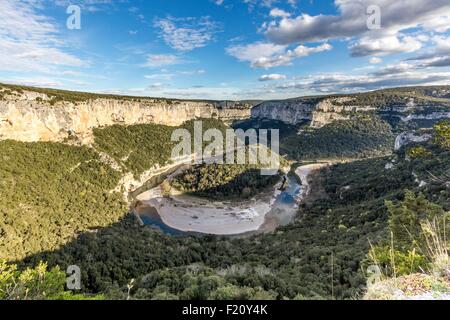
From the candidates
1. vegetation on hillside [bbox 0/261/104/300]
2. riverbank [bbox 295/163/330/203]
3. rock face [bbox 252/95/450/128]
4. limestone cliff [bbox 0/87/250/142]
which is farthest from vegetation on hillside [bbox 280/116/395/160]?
vegetation on hillside [bbox 0/261/104/300]

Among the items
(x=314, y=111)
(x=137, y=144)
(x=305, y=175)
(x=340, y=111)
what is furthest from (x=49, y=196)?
(x=340, y=111)

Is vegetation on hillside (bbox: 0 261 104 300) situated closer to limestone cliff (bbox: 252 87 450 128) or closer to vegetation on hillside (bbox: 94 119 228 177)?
vegetation on hillside (bbox: 94 119 228 177)

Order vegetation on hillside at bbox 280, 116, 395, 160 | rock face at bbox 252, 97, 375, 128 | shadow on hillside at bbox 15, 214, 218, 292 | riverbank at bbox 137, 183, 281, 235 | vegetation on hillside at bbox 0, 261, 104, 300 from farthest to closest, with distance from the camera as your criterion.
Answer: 1. rock face at bbox 252, 97, 375, 128
2. vegetation on hillside at bbox 280, 116, 395, 160
3. riverbank at bbox 137, 183, 281, 235
4. shadow on hillside at bbox 15, 214, 218, 292
5. vegetation on hillside at bbox 0, 261, 104, 300

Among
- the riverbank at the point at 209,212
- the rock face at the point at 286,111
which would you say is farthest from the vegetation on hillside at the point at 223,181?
the rock face at the point at 286,111

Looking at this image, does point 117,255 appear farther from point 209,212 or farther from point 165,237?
point 209,212

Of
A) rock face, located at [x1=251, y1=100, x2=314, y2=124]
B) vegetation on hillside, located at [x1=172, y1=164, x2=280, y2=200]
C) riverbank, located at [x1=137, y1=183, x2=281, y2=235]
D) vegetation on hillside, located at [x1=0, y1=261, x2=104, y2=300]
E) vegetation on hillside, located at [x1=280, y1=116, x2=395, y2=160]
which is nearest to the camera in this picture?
vegetation on hillside, located at [x1=0, y1=261, x2=104, y2=300]
